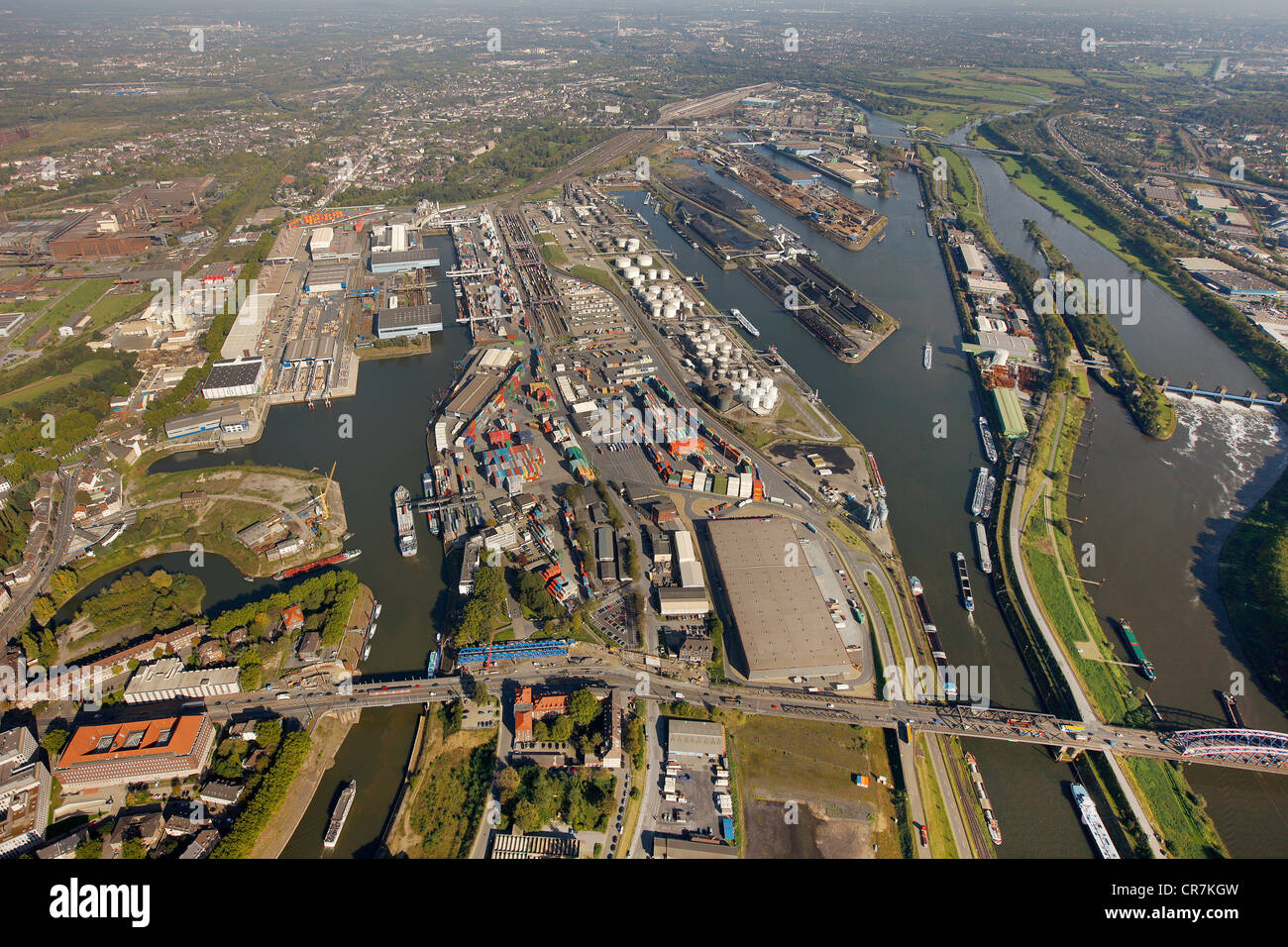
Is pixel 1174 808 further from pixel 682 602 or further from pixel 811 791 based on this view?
pixel 682 602

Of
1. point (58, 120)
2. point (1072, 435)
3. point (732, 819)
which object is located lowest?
point (732, 819)

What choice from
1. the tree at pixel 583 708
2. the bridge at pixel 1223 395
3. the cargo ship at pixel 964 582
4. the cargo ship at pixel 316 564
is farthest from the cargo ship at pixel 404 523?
the bridge at pixel 1223 395

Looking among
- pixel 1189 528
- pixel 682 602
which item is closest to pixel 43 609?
pixel 682 602

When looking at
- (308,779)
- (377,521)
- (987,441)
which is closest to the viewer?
(308,779)

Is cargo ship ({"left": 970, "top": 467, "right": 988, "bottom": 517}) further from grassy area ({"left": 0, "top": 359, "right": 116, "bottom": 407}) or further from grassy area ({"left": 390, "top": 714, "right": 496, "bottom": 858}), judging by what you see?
grassy area ({"left": 0, "top": 359, "right": 116, "bottom": 407})
